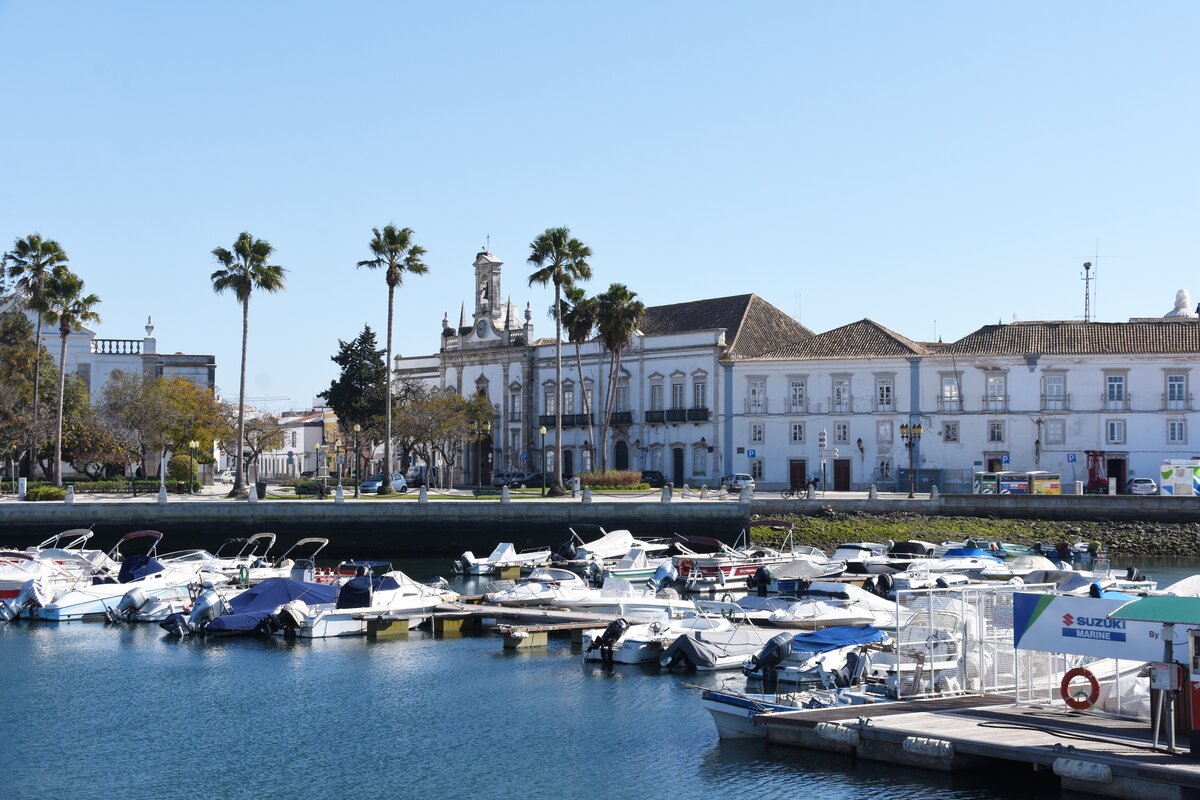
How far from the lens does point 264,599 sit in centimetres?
4088

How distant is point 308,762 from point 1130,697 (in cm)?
1430

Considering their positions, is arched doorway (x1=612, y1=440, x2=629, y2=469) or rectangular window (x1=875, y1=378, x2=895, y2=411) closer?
rectangular window (x1=875, y1=378, x2=895, y2=411)

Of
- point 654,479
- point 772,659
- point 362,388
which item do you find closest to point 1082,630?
point 772,659

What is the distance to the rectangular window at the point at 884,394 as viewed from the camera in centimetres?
7606

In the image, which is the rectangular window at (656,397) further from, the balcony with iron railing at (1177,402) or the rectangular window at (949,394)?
the balcony with iron railing at (1177,402)

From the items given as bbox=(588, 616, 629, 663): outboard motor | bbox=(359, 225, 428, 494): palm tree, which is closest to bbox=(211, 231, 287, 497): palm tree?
bbox=(359, 225, 428, 494): palm tree

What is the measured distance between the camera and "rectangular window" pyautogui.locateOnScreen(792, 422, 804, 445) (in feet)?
256

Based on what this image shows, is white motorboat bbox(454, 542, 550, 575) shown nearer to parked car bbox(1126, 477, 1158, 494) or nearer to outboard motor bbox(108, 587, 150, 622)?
outboard motor bbox(108, 587, 150, 622)

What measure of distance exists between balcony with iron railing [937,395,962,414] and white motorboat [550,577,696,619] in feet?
113

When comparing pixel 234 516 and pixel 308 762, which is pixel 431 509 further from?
pixel 308 762

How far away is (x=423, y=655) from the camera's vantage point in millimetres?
37031

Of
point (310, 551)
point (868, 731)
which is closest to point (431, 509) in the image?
point (310, 551)

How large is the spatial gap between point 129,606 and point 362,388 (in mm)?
57181

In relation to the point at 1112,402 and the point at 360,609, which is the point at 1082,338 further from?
the point at 360,609
